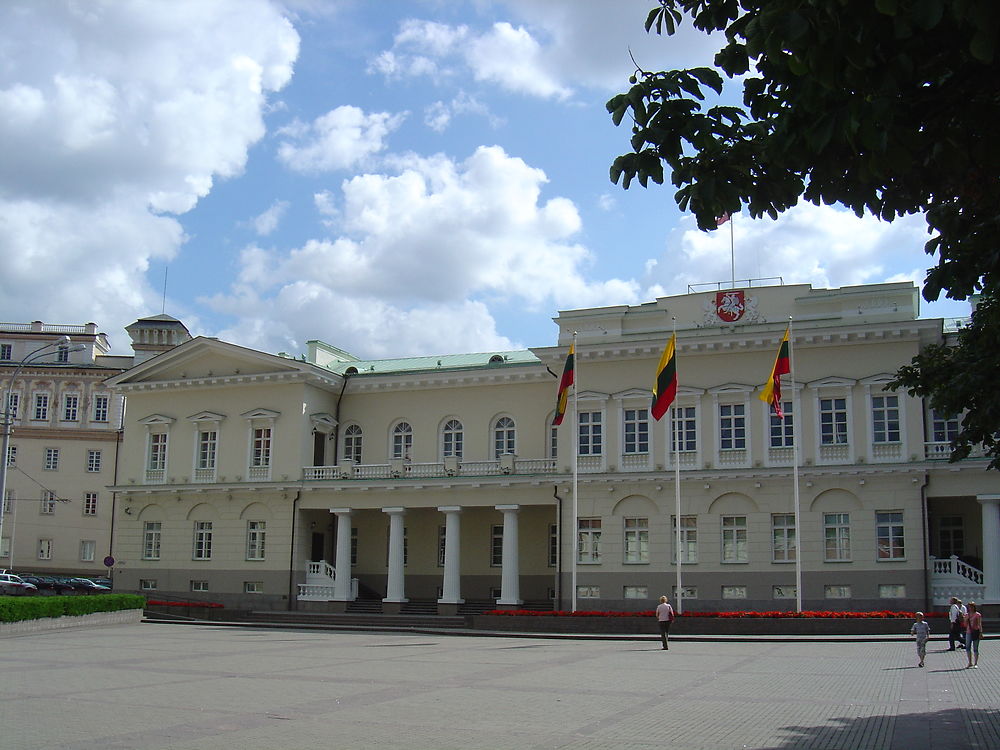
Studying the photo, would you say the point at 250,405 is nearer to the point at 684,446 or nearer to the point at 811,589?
the point at 684,446

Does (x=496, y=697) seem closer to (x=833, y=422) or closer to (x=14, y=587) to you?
(x=833, y=422)

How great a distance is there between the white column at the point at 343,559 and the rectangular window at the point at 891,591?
70.8 ft

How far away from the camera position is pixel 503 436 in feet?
153

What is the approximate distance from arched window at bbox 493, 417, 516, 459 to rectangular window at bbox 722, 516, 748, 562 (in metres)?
10.7

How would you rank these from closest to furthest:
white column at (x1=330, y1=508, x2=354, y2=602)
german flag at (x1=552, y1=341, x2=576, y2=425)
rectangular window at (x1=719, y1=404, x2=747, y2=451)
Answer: german flag at (x1=552, y1=341, x2=576, y2=425) → rectangular window at (x1=719, y1=404, x2=747, y2=451) → white column at (x1=330, y1=508, x2=354, y2=602)

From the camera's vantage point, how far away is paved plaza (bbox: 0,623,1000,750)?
543 inches

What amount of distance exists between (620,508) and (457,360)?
14268 millimetres

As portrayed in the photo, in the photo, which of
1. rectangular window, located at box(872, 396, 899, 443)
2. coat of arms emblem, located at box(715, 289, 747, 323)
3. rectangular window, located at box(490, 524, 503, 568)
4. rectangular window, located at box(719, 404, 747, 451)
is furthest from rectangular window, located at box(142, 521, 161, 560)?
rectangular window, located at box(872, 396, 899, 443)

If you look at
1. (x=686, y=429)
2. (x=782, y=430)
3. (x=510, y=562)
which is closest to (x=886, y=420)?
(x=782, y=430)

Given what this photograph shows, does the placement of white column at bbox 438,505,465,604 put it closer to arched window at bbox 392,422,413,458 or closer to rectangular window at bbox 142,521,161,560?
arched window at bbox 392,422,413,458

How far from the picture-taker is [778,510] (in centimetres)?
3884

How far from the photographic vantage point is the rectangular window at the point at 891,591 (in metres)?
36.9

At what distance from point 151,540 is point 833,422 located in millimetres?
31594

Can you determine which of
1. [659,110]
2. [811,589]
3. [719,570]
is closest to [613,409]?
[719,570]
